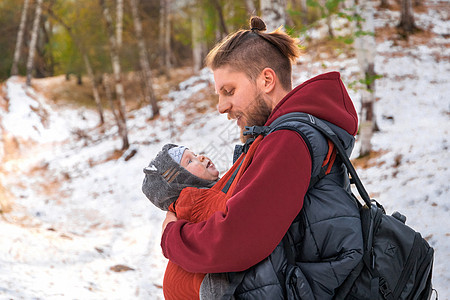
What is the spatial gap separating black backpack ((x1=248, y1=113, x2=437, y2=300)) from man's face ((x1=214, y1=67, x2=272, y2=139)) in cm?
21

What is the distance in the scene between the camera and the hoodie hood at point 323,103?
4.97 feet

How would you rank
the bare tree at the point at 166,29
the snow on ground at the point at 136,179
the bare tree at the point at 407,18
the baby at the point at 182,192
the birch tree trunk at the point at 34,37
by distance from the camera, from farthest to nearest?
the bare tree at the point at 166,29 < the birch tree trunk at the point at 34,37 < the bare tree at the point at 407,18 < the snow on ground at the point at 136,179 < the baby at the point at 182,192

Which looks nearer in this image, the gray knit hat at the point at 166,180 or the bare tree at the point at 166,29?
the gray knit hat at the point at 166,180

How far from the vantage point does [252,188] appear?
1338 mm

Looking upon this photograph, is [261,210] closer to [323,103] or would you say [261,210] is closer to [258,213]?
[258,213]

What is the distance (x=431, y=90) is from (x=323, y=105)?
990 centimetres

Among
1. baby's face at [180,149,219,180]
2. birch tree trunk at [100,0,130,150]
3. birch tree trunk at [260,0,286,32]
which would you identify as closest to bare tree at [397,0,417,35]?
birch tree trunk at [260,0,286,32]

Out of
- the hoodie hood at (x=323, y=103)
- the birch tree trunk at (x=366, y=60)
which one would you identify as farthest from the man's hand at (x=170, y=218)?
the birch tree trunk at (x=366, y=60)

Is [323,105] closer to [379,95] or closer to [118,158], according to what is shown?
[379,95]

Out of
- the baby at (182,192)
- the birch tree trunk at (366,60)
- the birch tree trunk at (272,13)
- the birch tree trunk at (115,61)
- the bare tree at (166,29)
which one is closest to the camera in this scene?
the baby at (182,192)

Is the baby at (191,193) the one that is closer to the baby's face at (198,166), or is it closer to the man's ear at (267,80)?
the baby's face at (198,166)

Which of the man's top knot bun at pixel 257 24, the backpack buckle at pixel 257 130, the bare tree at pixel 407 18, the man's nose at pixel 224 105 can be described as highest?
the man's top knot bun at pixel 257 24

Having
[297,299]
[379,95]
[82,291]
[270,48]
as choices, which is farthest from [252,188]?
[379,95]

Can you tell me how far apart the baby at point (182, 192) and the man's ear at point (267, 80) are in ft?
1.62
